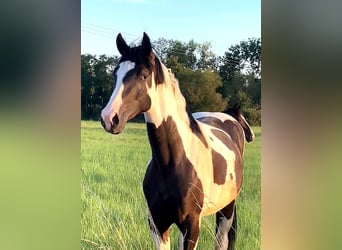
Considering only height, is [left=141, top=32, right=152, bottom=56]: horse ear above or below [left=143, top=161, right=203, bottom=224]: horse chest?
above

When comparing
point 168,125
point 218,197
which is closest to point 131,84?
point 168,125

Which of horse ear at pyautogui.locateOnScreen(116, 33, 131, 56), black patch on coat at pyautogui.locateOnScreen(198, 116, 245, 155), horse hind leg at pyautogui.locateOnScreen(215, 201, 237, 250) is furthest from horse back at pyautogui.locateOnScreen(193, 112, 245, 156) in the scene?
horse ear at pyautogui.locateOnScreen(116, 33, 131, 56)

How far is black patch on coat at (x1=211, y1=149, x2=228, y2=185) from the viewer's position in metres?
2.22

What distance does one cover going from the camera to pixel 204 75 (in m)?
2.21

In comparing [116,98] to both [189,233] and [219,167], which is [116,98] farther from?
[189,233]

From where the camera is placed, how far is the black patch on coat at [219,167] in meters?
2.22

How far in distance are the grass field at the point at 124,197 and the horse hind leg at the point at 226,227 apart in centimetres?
3

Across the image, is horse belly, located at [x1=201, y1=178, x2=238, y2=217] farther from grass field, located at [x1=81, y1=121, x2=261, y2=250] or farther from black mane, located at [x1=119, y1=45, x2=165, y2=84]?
black mane, located at [x1=119, y1=45, x2=165, y2=84]

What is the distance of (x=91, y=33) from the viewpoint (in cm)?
219

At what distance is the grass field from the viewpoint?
2213mm

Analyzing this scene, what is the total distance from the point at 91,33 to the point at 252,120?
0.71 m

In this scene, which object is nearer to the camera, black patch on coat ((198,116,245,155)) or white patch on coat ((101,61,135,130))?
white patch on coat ((101,61,135,130))

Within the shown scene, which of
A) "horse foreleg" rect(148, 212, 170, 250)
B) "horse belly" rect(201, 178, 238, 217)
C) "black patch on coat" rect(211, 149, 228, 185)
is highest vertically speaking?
"black patch on coat" rect(211, 149, 228, 185)
